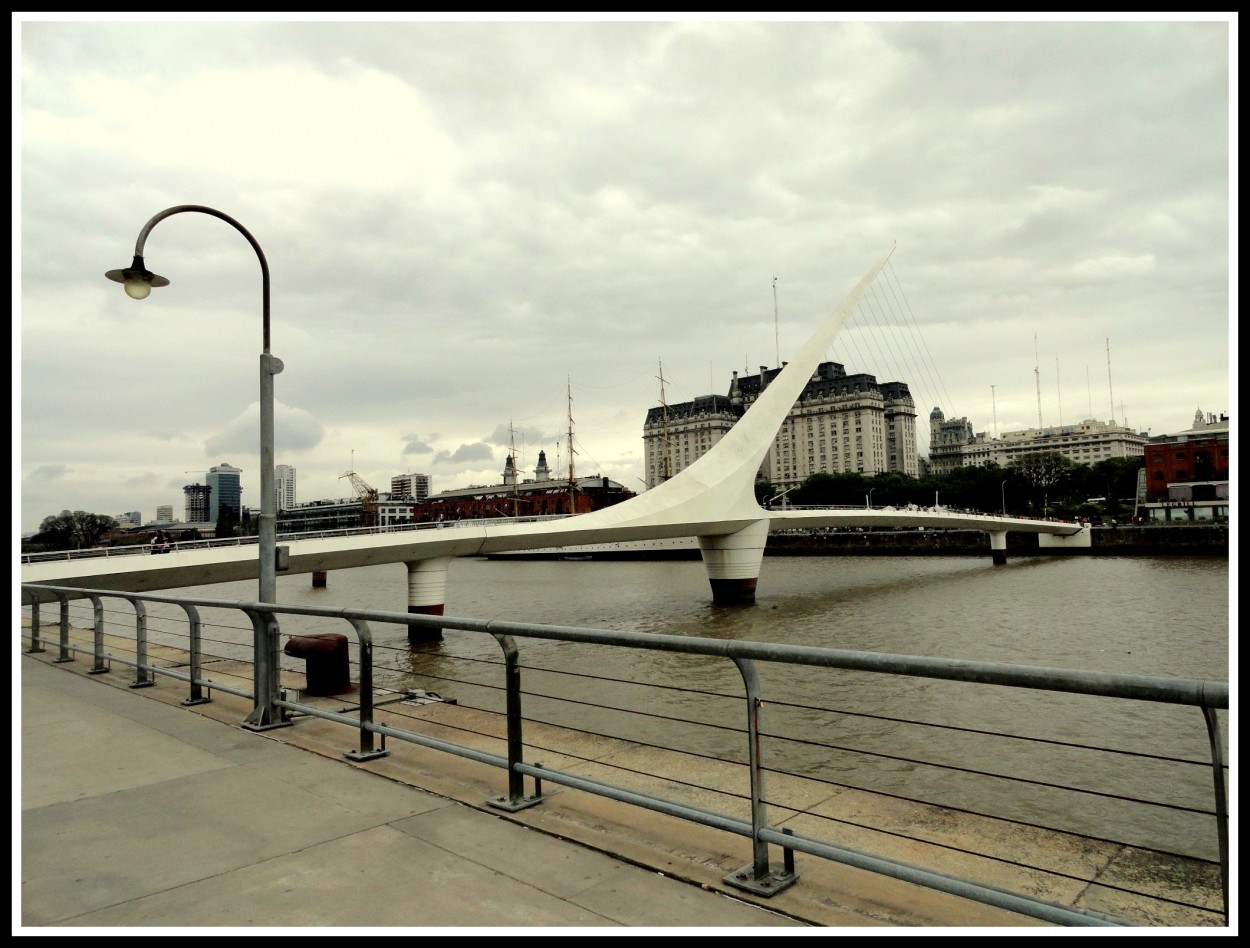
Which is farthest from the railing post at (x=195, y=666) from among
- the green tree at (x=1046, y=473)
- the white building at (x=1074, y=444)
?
the white building at (x=1074, y=444)

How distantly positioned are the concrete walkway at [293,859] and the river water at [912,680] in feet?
2.36

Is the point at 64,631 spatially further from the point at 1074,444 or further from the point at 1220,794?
the point at 1074,444

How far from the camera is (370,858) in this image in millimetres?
3430

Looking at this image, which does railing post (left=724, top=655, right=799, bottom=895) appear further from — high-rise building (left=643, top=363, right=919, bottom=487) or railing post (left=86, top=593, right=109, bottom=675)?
high-rise building (left=643, top=363, right=919, bottom=487)

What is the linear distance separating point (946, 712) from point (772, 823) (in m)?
10.6

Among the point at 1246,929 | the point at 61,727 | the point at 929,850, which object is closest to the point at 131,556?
the point at 61,727

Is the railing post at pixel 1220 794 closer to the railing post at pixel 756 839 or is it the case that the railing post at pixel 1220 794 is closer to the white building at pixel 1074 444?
the railing post at pixel 756 839

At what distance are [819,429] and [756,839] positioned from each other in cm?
15134

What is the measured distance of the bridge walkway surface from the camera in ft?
9.64

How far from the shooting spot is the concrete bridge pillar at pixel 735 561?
37.6 m

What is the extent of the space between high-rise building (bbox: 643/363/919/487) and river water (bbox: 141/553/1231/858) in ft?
316

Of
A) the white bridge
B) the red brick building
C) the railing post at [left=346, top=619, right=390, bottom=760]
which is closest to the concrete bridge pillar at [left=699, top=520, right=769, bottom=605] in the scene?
the white bridge

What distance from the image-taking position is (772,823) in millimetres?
4035

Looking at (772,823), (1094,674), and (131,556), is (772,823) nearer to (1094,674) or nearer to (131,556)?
(1094,674)
